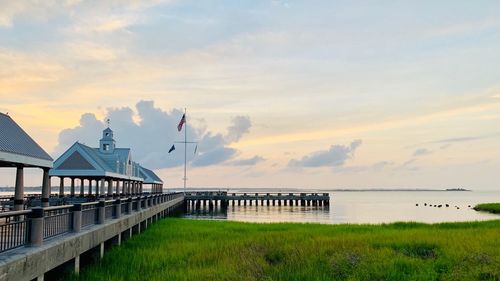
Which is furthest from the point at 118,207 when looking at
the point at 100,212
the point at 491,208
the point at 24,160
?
the point at 491,208

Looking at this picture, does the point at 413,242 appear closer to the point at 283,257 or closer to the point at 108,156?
the point at 283,257

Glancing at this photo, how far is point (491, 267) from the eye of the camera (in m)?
15.2

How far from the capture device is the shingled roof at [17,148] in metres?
18.1

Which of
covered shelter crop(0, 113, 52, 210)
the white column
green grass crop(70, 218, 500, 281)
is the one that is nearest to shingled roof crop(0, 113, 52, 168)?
covered shelter crop(0, 113, 52, 210)

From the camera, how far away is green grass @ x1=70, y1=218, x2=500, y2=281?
15.1 meters

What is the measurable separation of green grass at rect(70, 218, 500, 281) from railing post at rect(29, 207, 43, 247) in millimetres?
3195

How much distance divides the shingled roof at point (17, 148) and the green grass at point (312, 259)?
4.78 metres

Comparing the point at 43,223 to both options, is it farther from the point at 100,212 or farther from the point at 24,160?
the point at 24,160

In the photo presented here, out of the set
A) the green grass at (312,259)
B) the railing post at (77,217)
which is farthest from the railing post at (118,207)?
the railing post at (77,217)

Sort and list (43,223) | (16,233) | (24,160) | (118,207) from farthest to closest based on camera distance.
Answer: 1. (118,207)
2. (24,160)
3. (43,223)
4. (16,233)

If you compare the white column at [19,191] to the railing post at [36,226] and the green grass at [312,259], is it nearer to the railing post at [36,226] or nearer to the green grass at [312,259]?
the green grass at [312,259]

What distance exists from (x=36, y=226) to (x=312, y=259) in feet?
30.0

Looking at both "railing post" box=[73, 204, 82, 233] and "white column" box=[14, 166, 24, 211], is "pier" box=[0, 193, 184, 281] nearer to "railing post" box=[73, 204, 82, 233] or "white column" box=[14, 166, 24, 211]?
"railing post" box=[73, 204, 82, 233]

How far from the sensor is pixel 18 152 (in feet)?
61.9
